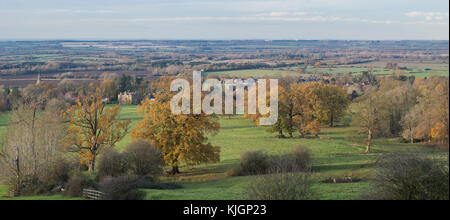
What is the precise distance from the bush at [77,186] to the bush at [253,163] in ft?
38.1

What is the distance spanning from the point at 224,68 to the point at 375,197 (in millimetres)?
111236

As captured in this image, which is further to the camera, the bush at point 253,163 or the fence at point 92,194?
the bush at point 253,163

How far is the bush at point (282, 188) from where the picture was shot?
50.1ft

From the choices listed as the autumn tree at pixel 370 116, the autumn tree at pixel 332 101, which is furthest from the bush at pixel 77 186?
the autumn tree at pixel 332 101

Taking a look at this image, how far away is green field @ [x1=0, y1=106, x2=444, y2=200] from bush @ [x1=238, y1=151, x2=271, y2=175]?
1.69 meters

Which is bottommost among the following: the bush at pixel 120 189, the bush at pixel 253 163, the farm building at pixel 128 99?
the farm building at pixel 128 99

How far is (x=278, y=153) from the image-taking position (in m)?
40.5

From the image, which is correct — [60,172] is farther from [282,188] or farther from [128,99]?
[128,99]

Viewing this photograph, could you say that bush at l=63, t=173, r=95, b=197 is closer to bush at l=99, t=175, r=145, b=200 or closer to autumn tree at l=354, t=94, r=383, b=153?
bush at l=99, t=175, r=145, b=200

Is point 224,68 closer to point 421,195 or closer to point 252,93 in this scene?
point 252,93

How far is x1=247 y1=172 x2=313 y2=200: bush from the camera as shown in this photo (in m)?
15.3

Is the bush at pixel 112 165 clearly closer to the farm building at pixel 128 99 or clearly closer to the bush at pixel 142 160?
the bush at pixel 142 160

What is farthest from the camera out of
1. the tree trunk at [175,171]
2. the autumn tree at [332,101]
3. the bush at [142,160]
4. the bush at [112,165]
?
the autumn tree at [332,101]

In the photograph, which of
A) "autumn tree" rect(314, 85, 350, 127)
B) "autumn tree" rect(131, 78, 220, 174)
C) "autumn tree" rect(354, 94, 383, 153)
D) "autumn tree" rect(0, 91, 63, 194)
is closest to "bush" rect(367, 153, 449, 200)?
"autumn tree" rect(131, 78, 220, 174)
